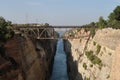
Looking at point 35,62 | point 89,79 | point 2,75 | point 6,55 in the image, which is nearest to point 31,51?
point 35,62

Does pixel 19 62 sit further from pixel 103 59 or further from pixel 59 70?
pixel 59 70

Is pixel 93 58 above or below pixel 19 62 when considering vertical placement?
below

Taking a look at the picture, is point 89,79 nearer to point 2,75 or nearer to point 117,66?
point 117,66

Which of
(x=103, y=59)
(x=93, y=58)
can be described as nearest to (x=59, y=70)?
(x=93, y=58)

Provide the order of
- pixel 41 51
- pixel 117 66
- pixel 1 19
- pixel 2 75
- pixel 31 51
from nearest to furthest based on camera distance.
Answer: pixel 2 75
pixel 117 66
pixel 1 19
pixel 31 51
pixel 41 51

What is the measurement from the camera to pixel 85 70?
52219 mm

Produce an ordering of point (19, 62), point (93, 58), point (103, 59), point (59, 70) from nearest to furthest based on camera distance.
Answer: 1. point (19, 62)
2. point (103, 59)
3. point (93, 58)
4. point (59, 70)

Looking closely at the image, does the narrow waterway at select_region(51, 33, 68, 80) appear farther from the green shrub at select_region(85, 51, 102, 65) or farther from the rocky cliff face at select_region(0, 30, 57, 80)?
the rocky cliff face at select_region(0, 30, 57, 80)

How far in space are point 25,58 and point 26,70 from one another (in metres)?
2.22

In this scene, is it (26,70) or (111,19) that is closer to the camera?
(26,70)

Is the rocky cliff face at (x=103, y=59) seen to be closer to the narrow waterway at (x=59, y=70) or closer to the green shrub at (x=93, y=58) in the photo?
the green shrub at (x=93, y=58)

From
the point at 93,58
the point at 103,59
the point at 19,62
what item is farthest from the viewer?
the point at 93,58

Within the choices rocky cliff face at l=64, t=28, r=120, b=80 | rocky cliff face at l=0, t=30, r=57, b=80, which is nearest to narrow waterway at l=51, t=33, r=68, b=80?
rocky cliff face at l=64, t=28, r=120, b=80

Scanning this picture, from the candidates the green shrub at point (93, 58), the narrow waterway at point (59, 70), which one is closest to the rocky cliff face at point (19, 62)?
the green shrub at point (93, 58)
